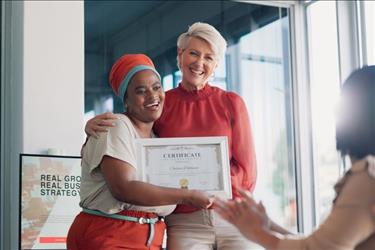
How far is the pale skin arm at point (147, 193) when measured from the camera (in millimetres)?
2219

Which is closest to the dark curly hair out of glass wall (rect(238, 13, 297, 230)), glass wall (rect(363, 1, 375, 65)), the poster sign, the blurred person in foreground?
the blurred person in foreground

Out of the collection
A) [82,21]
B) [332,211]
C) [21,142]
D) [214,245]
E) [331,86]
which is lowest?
[214,245]

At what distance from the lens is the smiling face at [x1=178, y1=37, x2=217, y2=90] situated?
2578 millimetres

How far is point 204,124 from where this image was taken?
2.51 metres

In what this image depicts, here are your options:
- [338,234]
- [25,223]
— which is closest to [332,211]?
[338,234]

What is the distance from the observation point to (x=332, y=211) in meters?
1.54

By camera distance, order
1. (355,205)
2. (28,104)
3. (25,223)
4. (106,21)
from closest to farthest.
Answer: (355,205) < (25,223) < (28,104) < (106,21)

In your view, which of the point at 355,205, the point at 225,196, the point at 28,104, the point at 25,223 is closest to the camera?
the point at 355,205

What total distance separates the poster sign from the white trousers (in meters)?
1.44

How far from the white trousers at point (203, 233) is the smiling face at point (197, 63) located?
1.59 feet

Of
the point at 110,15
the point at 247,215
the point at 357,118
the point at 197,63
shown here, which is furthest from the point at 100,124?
the point at 110,15

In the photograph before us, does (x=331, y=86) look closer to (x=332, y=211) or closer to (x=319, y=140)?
(x=319, y=140)

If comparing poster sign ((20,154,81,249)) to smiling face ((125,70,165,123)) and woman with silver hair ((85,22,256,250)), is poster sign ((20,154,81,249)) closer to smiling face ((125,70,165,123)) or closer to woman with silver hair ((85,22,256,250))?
woman with silver hair ((85,22,256,250))

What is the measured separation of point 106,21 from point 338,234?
3416 millimetres
